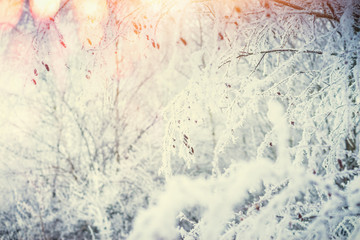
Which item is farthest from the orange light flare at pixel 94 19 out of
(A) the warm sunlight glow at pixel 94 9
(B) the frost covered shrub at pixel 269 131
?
(B) the frost covered shrub at pixel 269 131

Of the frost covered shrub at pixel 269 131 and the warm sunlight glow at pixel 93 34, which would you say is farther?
the warm sunlight glow at pixel 93 34

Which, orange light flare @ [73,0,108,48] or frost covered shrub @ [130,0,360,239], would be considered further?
orange light flare @ [73,0,108,48]

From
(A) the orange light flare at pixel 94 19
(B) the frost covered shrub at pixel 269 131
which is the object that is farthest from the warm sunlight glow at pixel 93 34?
(B) the frost covered shrub at pixel 269 131

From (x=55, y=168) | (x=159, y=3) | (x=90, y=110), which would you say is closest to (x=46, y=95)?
(x=90, y=110)

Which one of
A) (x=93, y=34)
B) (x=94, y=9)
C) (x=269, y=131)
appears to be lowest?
(x=269, y=131)

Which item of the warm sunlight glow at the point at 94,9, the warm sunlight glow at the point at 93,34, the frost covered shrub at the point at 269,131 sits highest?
the warm sunlight glow at the point at 94,9

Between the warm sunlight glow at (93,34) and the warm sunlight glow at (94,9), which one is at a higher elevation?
the warm sunlight glow at (94,9)

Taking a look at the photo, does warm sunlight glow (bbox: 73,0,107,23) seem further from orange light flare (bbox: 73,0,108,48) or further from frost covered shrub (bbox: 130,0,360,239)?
frost covered shrub (bbox: 130,0,360,239)

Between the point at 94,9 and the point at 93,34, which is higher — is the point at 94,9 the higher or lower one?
the higher one

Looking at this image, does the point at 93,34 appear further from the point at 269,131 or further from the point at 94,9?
the point at 269,131

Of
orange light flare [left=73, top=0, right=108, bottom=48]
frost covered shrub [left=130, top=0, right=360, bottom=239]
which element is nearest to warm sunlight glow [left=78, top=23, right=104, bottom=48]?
orange light flare [left=73, top=0, right=108, bottom=48]

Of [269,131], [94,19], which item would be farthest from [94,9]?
[269,131]

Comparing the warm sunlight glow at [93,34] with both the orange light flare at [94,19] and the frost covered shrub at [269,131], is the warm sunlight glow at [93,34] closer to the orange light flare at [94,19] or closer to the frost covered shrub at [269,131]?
the orange light flare at [94,19]

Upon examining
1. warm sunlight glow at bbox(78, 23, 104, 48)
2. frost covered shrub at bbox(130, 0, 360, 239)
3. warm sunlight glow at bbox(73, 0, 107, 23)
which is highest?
warm sunlight glow at bbox(73, 0, 107, 23)
